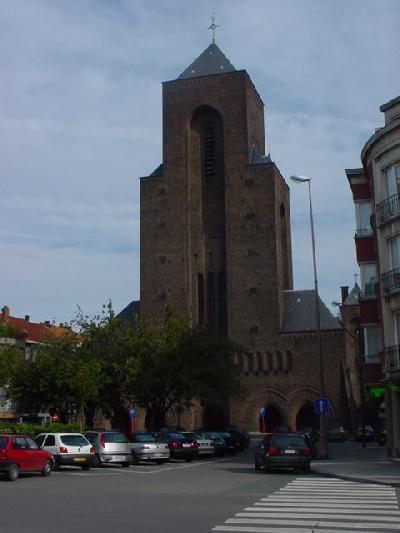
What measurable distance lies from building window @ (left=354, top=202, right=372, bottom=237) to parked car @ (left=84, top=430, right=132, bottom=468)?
1413 cm

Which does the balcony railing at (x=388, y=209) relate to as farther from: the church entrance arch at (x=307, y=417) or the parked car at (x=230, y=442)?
the church entrance arch at (x=307, y=417)

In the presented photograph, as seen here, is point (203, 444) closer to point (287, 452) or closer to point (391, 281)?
point (287, 452)

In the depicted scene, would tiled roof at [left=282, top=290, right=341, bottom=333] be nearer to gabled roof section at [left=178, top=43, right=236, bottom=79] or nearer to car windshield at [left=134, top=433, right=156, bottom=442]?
gabled roof section at [left=178, top=43, right=236, bottom=79]

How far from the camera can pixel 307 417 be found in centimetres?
6838

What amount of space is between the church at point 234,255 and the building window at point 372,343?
106ft

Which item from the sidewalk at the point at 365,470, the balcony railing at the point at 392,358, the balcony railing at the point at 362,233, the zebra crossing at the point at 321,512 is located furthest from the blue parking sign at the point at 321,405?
the zebra crossing at the point at 321,512

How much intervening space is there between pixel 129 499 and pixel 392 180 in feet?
62.2

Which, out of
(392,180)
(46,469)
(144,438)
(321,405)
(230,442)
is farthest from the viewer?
(230,442)

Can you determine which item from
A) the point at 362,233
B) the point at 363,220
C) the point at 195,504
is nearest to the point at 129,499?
the point at 195,504

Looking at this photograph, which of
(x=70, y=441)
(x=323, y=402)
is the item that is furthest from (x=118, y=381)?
(x=70, y=441)

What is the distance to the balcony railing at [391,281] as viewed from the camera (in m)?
29.1

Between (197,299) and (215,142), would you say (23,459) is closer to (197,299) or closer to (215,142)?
(197,299)

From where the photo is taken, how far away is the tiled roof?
225 ft

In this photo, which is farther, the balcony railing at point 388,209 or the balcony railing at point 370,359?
the balcony railing at point 370,359
